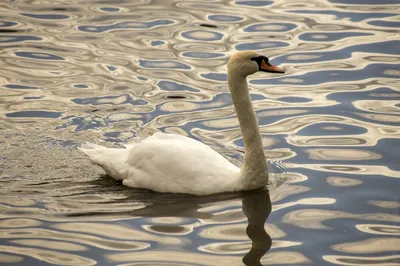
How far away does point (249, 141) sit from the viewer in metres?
9.83

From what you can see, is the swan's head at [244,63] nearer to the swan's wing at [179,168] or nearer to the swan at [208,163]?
the swan at [208,163]

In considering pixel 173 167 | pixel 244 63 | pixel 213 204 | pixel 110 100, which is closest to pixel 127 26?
pixel 110 100

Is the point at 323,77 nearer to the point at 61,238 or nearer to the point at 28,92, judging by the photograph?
the point at 28,92

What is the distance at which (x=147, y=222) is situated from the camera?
8.98 meters

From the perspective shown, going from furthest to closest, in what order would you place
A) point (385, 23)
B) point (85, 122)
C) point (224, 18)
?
point (224, 18)
point (385, 23)
point (85, 122)

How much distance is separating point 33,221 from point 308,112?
4.49 m

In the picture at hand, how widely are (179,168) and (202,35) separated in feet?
19.9

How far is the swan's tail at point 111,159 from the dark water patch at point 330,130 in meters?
2.33

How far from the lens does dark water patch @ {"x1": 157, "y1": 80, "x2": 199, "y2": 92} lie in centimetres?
1320

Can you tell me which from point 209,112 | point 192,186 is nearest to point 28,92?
point 209,112

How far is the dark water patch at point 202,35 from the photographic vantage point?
15313 millimetres

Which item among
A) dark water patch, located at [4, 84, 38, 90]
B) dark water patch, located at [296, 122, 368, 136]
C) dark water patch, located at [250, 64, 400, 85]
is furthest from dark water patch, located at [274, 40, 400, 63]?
dark water patch, located at [4, 84, 38, 90]

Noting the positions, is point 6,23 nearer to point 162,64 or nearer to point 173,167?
point 162,64

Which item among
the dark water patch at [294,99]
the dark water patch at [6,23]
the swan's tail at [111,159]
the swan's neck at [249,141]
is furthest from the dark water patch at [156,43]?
the swan's neck at [249,141]
